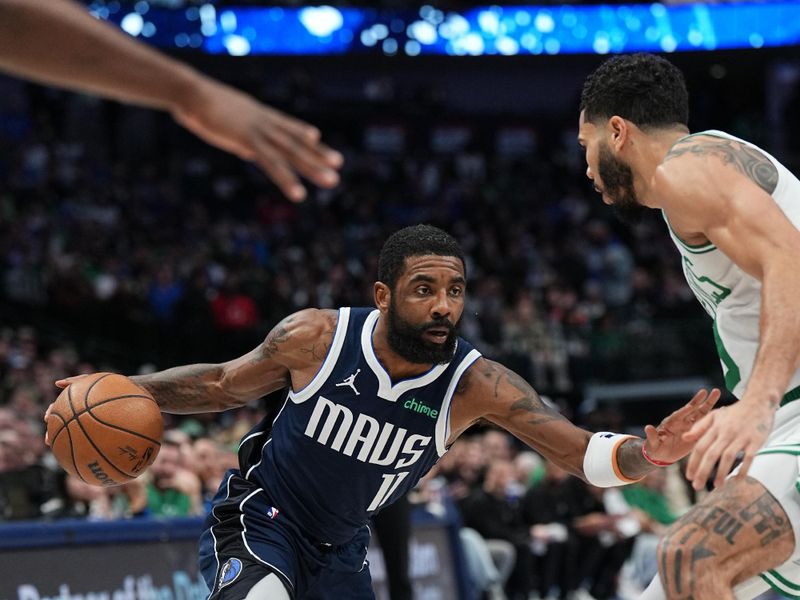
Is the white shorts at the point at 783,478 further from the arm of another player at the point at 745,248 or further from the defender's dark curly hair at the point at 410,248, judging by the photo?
the defender's dark curly hair at the point at 410,248

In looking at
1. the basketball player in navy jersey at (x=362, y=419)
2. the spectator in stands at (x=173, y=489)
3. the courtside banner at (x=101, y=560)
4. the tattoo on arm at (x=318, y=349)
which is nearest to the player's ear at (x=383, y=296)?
the basketball player in navy jersey at (x=362, y=419)

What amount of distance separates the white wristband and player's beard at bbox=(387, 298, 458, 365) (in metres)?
0.65

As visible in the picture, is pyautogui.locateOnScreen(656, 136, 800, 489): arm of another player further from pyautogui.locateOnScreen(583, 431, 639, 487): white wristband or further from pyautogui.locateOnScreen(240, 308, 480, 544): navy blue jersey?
pyautogui.locateOnScreen(240, 308, 480, 544): navy blue jersey

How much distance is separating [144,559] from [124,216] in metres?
11.8

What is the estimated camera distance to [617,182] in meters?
3.99

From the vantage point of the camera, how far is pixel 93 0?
60.6 ft

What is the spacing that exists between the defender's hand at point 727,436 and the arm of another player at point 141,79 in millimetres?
1263

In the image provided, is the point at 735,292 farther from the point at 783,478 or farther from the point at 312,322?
the point at 312,322

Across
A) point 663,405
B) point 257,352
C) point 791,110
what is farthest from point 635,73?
point 791,110

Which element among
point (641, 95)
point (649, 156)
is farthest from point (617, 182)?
point (641, 95)

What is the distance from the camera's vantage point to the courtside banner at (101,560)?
6.39 m

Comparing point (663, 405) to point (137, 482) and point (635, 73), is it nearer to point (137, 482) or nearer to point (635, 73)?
point (137, 482)

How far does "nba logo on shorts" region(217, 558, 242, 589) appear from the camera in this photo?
4469 millimetres

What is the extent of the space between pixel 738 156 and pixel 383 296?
1699mm
